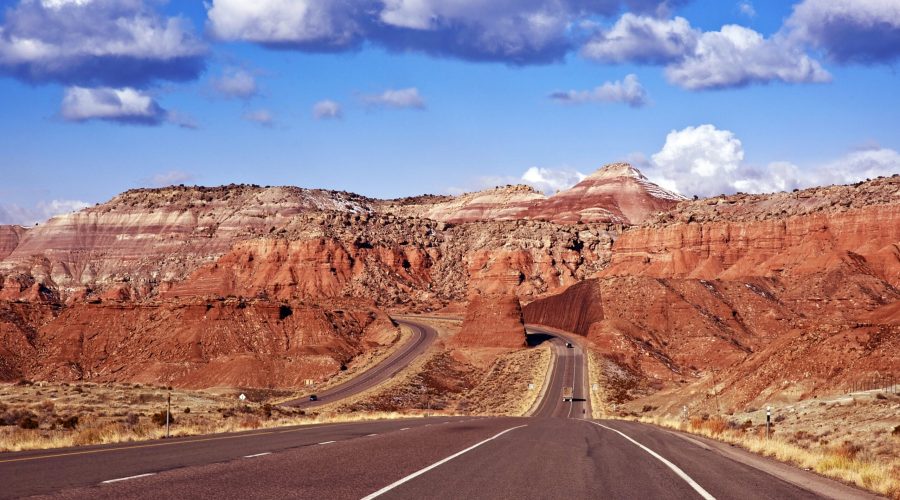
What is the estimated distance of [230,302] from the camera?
12456 cm

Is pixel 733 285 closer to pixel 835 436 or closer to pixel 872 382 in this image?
pixel 872 382

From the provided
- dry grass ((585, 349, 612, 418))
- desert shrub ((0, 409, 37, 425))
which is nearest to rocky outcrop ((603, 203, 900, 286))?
dry grass ((585, 349, 612, 418))

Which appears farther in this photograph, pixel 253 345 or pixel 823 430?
pixel 253 345

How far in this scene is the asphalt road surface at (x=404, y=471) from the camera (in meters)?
13.4

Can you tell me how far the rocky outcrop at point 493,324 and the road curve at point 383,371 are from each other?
5.69 meters

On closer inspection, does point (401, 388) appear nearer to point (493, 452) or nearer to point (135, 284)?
point (493, 452)

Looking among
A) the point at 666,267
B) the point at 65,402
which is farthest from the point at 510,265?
the point at 65,402

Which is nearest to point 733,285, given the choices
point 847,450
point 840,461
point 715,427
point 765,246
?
point 765,246

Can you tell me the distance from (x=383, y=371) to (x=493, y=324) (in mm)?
17218

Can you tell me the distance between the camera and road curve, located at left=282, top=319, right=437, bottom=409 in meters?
86.4

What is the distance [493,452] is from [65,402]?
118 feet

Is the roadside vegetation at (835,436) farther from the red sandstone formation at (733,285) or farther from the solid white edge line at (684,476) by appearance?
the red sandstone formation at (733,285)

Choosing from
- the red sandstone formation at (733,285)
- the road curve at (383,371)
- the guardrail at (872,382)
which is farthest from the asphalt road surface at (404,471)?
the road curve at (383,371)

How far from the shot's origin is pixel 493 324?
115062 mm
